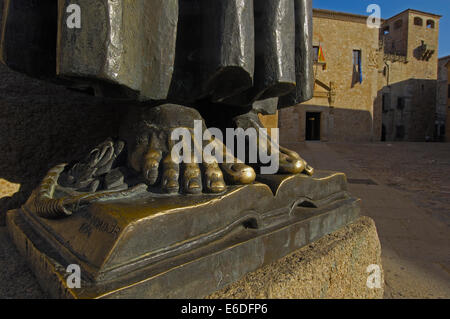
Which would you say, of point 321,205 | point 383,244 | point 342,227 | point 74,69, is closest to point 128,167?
point 74,69

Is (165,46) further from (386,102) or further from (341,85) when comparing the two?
(386,102)

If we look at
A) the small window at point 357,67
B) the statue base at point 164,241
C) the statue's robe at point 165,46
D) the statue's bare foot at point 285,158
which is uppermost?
the small window at point 357,67

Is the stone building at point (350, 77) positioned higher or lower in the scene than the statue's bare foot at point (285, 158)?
higher

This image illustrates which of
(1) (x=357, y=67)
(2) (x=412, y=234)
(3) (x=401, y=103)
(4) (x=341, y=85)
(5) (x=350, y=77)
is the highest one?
(1) (x=357, y=67)

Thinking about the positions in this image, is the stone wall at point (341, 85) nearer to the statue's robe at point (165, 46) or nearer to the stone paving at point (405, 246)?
the stone paving at point (405, 246)

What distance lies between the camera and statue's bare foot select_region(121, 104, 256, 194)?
2.55 ft

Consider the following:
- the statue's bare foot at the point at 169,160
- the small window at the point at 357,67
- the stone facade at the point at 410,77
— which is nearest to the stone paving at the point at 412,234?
the statue's bare foot at the point at 169,160

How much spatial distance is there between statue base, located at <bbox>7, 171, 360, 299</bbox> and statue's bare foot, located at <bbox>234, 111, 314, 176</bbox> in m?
0.07

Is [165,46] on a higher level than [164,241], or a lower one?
higher

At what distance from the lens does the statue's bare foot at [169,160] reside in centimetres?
78

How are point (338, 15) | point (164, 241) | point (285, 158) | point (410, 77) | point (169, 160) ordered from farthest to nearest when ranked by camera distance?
point (410, 77) → point (338, 15) → point (285, 158) → point (169, 160) → point (164, 241)

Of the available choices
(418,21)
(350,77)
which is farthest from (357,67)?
(418,21)

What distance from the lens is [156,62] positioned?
82 cm

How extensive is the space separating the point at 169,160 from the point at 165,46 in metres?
0.32
